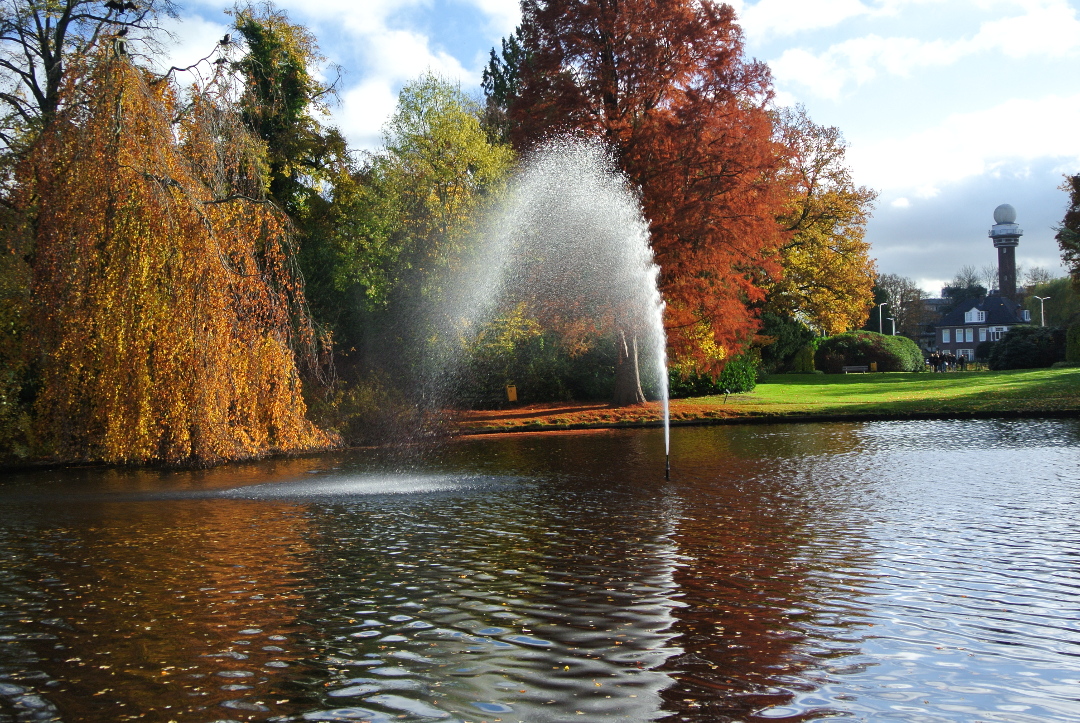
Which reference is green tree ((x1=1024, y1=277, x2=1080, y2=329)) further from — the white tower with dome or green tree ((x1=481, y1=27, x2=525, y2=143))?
green tree ((x1=481, y1=27, x2=525, y2=143))

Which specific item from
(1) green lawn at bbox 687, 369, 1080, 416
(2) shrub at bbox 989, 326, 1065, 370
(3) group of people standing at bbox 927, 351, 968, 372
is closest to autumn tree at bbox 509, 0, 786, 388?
(1) green lawn at bbox 687, 369, 1080, 416

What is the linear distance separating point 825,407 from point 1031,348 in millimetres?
26841

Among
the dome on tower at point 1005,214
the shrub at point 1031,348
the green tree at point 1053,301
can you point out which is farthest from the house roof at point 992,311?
the shrub at point 1031,348

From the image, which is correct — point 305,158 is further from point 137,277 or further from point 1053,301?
point 1053,301

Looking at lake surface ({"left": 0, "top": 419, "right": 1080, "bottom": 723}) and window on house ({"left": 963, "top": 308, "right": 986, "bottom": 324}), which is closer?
lake surface ({"left": 0, "top": 419, "right": 1080, "bottom": 723})

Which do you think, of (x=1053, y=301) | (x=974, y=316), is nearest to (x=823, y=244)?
(x=1053, y=301)

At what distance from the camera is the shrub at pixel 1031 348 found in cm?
4797

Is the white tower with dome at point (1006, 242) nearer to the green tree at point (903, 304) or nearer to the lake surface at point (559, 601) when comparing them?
the green tree at point (903, 304)

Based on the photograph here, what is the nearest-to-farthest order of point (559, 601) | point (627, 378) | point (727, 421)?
point (559, 601), point (727, 421), point (627, 378)

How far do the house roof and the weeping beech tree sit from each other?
106046 millimetres

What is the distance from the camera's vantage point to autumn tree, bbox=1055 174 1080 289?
4084cm

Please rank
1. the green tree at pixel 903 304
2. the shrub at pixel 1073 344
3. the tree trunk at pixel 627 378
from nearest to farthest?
the tree trunk at pixel 627 378
the shrub at pixel 1073 344
the green tree at pixel 903 304

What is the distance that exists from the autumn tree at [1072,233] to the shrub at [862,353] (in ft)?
36.4

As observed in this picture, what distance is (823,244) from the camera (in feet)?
140
